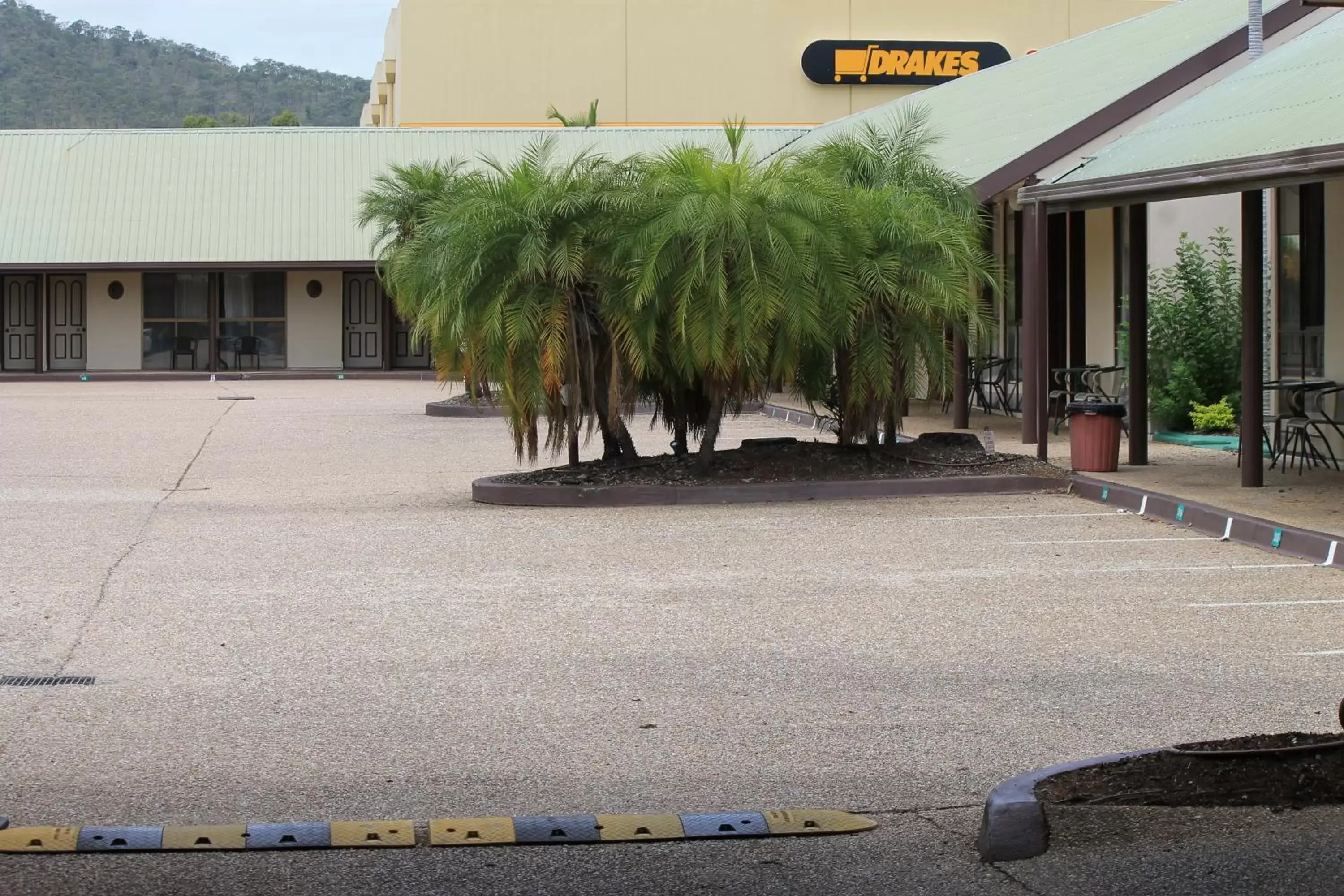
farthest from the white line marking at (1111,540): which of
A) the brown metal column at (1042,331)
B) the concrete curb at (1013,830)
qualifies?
the concrete curb at (1013,830)

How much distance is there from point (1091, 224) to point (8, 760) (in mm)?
18819

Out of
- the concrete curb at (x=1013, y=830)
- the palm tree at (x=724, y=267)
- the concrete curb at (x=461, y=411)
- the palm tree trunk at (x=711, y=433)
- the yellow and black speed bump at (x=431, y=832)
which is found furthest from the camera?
the concrete curb at (x=461, y=411)

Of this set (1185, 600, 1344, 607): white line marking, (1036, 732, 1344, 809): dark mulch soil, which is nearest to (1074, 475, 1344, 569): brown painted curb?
(1185, 600, 1344, 607): white line marking

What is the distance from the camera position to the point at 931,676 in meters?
8.26

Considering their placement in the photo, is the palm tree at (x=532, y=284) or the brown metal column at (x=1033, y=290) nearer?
the palm tree at (x=532, y=284)

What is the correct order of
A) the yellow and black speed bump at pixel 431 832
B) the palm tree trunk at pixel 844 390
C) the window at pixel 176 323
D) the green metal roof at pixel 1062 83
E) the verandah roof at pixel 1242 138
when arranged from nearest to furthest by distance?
the yellow and black speed bump at pixel 431 832 < the verandah roof at pixel 1242 138 < the palm tree trunk at pixel 844 390 < the green metal roof at pixel 1062 83 < the window at pixel 176 323

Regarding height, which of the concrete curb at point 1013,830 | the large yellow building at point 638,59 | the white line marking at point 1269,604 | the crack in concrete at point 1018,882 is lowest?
the crack in concrete at point 1018,882

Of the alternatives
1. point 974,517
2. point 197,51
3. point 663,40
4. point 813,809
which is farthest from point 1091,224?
point 197,51

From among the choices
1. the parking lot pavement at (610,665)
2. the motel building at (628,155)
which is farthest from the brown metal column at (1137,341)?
the parking lot pavement at (610,665)

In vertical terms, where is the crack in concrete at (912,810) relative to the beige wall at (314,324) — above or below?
below

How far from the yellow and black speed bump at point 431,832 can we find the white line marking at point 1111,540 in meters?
7.21

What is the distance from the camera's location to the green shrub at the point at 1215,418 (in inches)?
766

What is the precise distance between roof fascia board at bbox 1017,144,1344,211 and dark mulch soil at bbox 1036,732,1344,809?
7.22 meters

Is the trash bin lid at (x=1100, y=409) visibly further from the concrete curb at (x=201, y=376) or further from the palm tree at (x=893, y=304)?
the concrete curb at (x=201, y=376)
